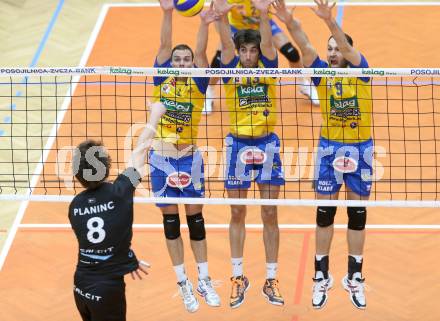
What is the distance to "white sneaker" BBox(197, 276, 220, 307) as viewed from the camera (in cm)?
1276

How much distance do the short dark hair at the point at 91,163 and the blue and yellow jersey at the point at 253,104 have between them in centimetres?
278

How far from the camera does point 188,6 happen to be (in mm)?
13141

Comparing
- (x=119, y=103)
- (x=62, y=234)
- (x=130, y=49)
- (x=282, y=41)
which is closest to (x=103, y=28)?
(x=130, y=49)

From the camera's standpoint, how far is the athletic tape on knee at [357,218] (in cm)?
1227

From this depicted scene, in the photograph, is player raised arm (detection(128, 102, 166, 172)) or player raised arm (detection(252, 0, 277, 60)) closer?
player raised arm (detection(128, 102, 166, 172))

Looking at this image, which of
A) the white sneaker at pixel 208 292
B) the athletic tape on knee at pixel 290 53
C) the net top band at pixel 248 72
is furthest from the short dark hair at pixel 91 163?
the athletic tape on knee at pixel 290 53

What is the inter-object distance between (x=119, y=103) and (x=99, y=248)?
7.63 m

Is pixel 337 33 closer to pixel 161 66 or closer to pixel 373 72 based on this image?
pixel 373 72

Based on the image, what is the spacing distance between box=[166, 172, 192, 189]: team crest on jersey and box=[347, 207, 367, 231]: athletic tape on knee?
5.96 ft

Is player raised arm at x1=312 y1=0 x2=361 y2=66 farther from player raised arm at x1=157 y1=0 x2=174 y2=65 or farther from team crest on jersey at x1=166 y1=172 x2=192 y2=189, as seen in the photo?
team crest on jersey at x1=166 y1=172 x2=192 y2=189

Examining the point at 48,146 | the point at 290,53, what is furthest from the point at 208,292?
the point at 290,53

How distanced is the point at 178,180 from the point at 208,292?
142cm

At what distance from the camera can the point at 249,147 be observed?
12383 millimetres

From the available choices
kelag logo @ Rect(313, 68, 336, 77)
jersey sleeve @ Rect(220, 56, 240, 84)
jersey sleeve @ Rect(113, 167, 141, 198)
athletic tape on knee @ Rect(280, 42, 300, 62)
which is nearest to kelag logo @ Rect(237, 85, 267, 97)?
jersey sleeve @ Rect(220, 56, 240, 84)
